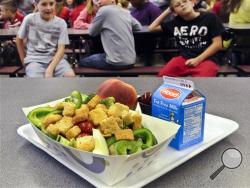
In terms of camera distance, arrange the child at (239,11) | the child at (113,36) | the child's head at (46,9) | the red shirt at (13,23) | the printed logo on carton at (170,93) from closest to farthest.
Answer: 1. the printed logo on carton at (170,93)
2. the child's head at (46,9)
3. the child at (113,36)
4. the child at (239,11)
5. the red shirt at (13,23)

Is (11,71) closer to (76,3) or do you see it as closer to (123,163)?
(123,163)

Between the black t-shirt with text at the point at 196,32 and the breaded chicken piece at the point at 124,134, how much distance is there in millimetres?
1718

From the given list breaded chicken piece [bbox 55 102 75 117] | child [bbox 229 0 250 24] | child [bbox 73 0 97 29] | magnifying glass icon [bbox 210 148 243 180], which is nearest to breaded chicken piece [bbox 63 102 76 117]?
breaded chicken piece [bbox 55 102 75 117]

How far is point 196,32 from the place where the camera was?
212cm

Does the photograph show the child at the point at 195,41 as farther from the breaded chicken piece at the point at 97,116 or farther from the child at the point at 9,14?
Result: the child at the point at 9,14

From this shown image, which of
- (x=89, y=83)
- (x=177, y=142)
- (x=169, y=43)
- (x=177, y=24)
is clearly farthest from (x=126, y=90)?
(x=169, y=43)

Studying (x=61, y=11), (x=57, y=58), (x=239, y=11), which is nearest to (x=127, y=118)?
(x=57, y=58)

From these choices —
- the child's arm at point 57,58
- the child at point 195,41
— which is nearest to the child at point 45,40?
the child's arm at point 57,58

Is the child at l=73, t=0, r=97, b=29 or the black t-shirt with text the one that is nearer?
the black t-shirt with text

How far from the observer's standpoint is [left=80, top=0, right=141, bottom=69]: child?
242 centimetres

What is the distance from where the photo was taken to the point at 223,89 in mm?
954

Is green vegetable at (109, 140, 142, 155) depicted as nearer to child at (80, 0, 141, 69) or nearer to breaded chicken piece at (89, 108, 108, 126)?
breaded chicken piece at (89, 108, 108, 126)

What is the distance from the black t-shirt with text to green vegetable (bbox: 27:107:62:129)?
166cm

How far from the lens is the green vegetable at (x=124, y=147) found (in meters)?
0.48
